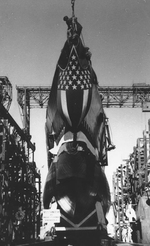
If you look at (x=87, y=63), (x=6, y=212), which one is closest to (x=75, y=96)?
(x=87, y=63)

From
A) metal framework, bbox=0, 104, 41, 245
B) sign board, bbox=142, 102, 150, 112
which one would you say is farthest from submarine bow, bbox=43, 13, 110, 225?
sign board, bbox=142, 102, 150, 112

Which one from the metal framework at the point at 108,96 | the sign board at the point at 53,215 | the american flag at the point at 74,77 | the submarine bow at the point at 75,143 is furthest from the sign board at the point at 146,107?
the sign board at the point at 53,215

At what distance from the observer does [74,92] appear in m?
11.9

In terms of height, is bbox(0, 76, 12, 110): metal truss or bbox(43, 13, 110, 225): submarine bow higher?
bbox(0, 76, 12, 110): metal truss

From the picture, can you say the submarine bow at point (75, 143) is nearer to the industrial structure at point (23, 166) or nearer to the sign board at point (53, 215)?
the sign board at point (53, 215)

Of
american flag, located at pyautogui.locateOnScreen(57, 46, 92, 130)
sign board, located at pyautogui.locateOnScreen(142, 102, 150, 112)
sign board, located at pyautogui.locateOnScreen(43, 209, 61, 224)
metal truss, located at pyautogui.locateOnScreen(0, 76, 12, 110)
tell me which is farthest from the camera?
sign board, located at pyautogui.locateOnScreen(142, 102, 150, 112)

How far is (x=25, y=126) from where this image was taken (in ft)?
105

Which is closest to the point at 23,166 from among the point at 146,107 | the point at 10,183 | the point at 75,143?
the point at 10,183

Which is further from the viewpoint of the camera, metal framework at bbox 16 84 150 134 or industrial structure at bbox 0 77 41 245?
metal framework at bbox 16 84 150 134

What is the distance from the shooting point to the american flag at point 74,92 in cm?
1190

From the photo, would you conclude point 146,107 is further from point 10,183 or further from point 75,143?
point 75,143

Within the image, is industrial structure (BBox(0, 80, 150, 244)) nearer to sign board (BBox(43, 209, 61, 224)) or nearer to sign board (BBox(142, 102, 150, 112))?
sign board (BBox(142, 102, 150, 112))

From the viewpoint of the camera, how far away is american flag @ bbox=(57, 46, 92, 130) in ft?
39.0

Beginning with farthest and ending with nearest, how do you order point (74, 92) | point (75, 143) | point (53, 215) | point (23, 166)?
point (23, 166) → point (75, 143) → point (74, 92) → point (53, 215)
